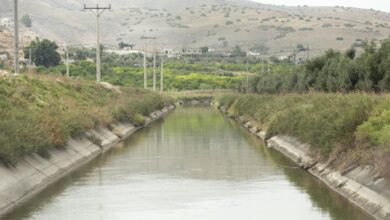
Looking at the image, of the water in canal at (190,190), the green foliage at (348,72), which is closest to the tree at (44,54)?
the green foliage at (348,72)

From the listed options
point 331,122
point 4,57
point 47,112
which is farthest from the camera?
point 4,57

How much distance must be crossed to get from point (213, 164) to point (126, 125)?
85.0 ft

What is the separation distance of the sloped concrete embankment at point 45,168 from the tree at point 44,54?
87.3 m

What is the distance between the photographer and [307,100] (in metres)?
53.7

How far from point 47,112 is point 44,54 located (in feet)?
319

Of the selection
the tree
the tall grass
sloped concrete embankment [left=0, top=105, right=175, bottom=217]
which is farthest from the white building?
sloped concrete embankment [left=0, top=105, right=175, bottom=217]

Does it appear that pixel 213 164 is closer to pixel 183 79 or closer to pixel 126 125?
pixel 126 125

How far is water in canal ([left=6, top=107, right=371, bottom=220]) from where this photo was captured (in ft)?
85.1

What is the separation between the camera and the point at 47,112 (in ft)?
144

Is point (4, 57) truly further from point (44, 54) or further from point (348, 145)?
point (348, 145)

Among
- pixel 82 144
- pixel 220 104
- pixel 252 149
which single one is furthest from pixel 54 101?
pixel 220 104

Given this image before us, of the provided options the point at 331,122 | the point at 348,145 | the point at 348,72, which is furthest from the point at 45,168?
the point at 348,72

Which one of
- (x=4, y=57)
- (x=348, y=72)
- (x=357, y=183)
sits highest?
(x=348, y=72)

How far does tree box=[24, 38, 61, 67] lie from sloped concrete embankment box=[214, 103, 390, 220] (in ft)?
335
